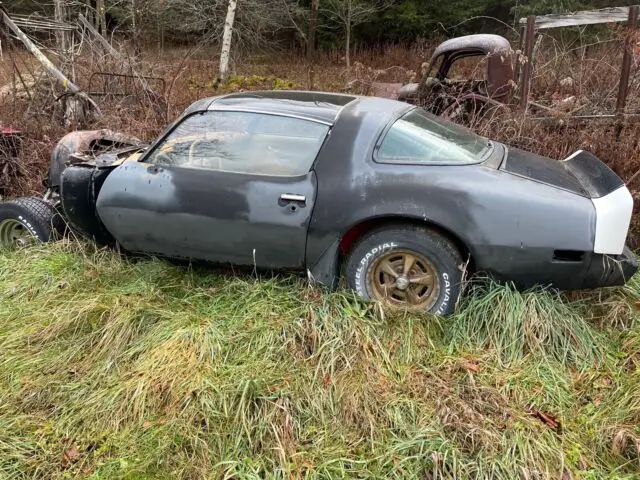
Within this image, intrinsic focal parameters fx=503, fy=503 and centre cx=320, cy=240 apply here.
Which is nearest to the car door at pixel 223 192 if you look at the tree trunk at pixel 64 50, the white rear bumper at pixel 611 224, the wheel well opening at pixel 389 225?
the wheel well opening at pixel 389 225

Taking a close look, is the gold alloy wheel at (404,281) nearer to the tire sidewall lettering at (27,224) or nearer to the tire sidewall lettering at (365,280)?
the tire sidewall lettering at (365,280)

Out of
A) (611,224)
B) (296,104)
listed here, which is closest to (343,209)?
(296,104)

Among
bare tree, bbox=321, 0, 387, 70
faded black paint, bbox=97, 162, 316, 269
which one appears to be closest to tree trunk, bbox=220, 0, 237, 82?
bare tree, bbox=321, 0, 387, 70

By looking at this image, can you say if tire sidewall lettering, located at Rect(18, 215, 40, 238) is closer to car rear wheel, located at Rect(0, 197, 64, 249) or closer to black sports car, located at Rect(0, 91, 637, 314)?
car rear wheel, located at Rect(0, 197, 64, 249)

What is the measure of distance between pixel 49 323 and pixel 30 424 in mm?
881

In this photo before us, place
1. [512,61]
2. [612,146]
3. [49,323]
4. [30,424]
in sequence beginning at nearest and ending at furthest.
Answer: [30,424], [49,323], [612,146], [512,61]

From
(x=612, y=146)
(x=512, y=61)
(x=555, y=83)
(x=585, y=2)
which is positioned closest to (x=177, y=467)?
(x=612, y=146)

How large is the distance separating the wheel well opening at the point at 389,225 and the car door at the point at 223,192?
31cm

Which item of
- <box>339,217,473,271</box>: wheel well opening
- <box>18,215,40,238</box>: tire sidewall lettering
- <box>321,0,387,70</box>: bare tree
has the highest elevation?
<box>321,0,387,70</box>: bare tree

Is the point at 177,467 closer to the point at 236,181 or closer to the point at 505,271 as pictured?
the point at 236,181

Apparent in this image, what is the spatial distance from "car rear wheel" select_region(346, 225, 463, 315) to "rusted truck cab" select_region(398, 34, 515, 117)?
3.38m

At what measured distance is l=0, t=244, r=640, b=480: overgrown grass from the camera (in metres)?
2.44

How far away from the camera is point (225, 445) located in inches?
100

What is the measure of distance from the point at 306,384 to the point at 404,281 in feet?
3.24
